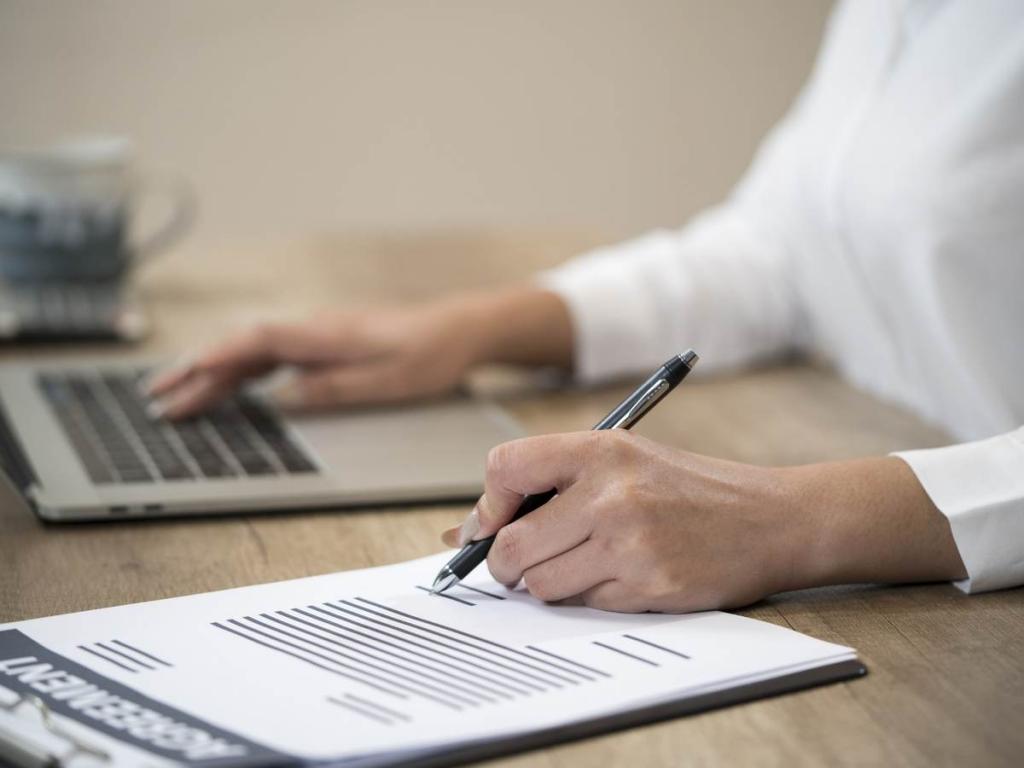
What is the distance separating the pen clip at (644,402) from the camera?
26.7 inches

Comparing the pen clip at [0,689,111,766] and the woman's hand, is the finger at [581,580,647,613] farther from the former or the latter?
the pen clip at [0,689,111,766]

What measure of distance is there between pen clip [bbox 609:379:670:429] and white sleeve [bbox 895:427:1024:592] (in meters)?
0.13

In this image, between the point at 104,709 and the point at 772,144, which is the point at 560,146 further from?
the point at 104,709

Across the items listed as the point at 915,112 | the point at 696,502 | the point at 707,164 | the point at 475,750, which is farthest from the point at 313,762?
the point at 707,164

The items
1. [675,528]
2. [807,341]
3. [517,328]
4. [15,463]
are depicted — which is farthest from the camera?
[807,341]

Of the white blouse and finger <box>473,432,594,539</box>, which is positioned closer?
finger <box>473,432,594,539</box>

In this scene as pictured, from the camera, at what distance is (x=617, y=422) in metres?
0.68

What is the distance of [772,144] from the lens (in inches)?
51.8

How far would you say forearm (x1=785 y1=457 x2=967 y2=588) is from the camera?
0.66 metres

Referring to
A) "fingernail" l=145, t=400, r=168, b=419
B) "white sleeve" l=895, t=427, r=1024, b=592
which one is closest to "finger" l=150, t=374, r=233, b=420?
"fingernail" l=145, t=400, r=168, b=419

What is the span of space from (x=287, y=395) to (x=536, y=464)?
0.48 metres

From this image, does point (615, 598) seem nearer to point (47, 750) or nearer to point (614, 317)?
point (47, 750)

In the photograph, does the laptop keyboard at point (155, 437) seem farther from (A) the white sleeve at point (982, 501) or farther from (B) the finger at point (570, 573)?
(A) the white sleeve at point (982, 501)

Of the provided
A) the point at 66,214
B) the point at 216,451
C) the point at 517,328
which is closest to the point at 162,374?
the point at 216,451
